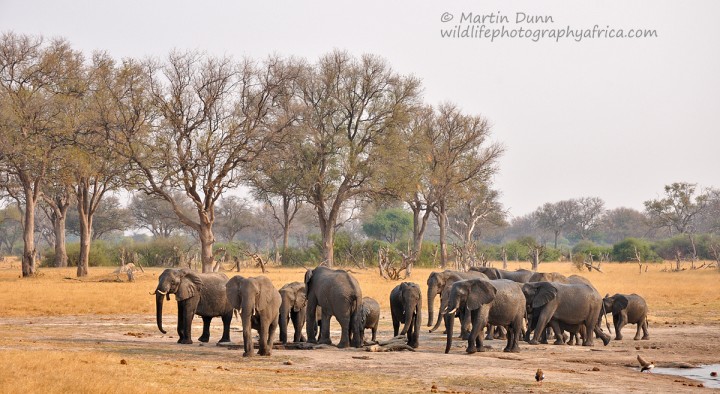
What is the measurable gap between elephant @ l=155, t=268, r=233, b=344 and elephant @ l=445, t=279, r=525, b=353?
17.8 feet

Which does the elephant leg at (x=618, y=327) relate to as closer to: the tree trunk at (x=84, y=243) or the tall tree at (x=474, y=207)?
the tree trunk at (x=84, y=243)

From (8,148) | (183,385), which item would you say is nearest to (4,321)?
(183,385)

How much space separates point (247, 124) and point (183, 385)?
40453 millimetres

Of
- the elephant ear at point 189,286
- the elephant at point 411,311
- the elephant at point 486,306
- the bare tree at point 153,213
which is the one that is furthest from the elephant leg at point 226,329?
the bare tree at point 153,213

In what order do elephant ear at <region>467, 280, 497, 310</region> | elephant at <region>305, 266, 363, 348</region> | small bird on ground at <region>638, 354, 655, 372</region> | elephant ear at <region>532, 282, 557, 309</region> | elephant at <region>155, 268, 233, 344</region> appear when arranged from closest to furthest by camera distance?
1. small bird on ground at <region>638, 354, 655, 372</region>
2. elephant ear at <region>467, 280, 497, 310</region>
3. elephant at <region>305, 266, 363, 348</region>
4. elephant at <region>155, 268, 233, 344</region>
5. elephant ear at <region>532, 282, 557, 309</region>

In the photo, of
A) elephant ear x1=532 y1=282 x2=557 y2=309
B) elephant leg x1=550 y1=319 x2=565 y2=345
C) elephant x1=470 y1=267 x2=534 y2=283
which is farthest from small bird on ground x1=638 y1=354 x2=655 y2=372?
elephant x1=470 y1=267 x2=534 y2=283

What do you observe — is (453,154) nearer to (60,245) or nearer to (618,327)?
(60,245)

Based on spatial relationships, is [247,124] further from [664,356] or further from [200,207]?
[664,356]

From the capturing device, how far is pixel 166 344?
22.1 meters

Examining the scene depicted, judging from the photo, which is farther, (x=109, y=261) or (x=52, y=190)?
(x=109, y=261)

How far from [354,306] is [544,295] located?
490 centimetres

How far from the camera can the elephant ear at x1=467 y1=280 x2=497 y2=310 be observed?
71.6 ft

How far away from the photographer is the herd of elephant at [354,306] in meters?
20.5

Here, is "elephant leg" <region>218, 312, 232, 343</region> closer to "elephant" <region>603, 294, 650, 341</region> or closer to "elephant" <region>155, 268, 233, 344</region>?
"elephant" <region>155, 268, 233, 344</region>
